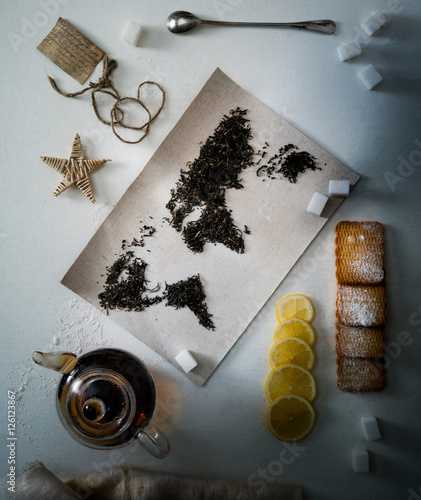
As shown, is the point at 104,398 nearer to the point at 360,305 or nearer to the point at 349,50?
the point at 360,305

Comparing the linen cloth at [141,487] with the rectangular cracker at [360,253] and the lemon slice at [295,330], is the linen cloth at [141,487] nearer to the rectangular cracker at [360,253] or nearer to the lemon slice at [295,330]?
the lemon slice at [295,330]

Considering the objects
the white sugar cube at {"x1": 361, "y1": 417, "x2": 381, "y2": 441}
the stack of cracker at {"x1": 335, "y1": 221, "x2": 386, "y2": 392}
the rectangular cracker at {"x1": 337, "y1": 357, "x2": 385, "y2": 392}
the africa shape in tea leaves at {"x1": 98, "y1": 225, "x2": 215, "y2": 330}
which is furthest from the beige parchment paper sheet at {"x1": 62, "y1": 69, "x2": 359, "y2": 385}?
the white sugar cube at {"x1": 361, "y1": 417, "x2": 381, "y2": 441}

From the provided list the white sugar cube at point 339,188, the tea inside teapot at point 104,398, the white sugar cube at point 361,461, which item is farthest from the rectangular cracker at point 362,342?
the tea inside teapot at point 104,398

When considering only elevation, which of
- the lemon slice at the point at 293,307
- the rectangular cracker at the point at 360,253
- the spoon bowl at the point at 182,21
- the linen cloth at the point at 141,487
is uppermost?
the spoon bowl at the point at 182,21

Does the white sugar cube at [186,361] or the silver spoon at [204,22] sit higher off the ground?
the silver spoon at [204,22]

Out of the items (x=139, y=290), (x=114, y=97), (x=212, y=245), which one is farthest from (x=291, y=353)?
(x=114, y=97)

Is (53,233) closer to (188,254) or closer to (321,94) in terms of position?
(188,254)
